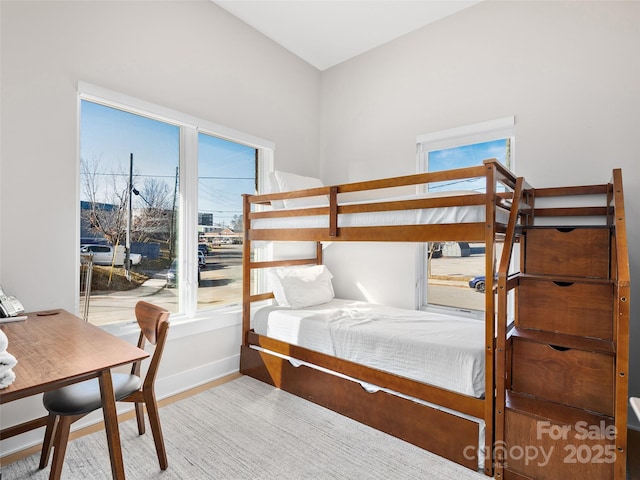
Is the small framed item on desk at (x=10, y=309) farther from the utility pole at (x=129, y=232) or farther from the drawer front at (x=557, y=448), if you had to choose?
the drawer front at (x=557, y=448)

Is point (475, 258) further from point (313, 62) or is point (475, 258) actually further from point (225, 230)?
point (313, 62)

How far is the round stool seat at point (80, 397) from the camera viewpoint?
1.41 meters

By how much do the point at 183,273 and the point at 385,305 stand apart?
179 centimetres

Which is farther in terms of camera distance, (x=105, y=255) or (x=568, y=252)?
(x=105, y=255)

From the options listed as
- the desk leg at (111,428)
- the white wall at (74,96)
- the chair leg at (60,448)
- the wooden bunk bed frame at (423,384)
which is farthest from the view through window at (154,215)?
the desk leg at (111,428)

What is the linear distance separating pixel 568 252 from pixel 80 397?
2.52 m

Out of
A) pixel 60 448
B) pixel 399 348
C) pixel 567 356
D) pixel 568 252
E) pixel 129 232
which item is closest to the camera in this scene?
pixel 60 448

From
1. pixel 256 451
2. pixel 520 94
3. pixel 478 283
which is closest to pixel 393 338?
pixel 256 451

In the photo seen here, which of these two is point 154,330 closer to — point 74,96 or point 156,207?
point 156,207

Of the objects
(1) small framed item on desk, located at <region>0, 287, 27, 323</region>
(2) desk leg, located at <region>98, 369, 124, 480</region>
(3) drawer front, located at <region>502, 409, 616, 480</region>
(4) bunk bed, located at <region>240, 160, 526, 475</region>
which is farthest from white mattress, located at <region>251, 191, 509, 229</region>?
(1) small framed item on desk, located at <region>0, 287, 27, 323</region>

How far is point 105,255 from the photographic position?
7.45ft

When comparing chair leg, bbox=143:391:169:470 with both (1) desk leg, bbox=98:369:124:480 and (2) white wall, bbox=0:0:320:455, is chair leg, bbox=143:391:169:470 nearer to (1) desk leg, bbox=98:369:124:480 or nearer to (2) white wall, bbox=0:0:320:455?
(1) desk leg, bbox=98:369:124:480

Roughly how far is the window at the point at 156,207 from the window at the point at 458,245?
1614 mm

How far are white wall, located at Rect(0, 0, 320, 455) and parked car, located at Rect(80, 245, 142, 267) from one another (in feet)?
0.39
